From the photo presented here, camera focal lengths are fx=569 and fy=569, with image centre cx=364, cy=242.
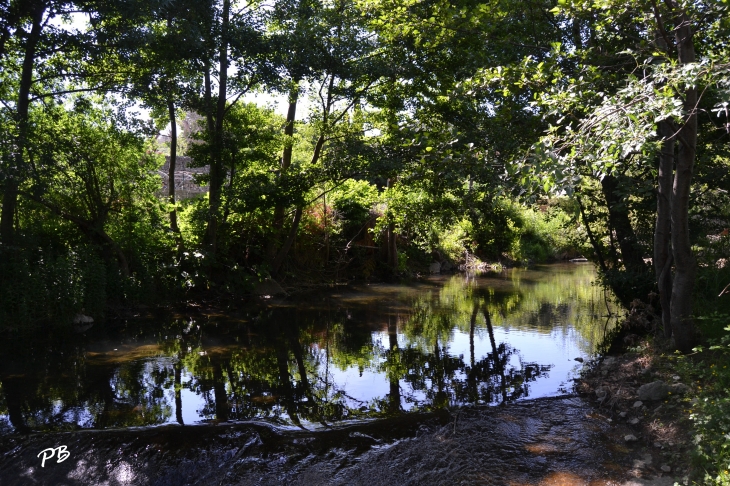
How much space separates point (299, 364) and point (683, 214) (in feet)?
18.2

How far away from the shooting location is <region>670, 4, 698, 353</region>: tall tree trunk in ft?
18.1

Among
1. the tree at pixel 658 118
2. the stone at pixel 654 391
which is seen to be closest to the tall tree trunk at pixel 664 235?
the tree at pixel 658 118

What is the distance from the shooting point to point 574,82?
5441 millimetres

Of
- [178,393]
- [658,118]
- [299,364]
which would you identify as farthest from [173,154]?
[658,118]

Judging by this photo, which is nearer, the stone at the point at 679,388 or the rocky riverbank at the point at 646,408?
the rocky riverbank at the point at 646,408

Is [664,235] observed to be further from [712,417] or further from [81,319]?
[81,319]

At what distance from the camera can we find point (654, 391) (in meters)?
5.80

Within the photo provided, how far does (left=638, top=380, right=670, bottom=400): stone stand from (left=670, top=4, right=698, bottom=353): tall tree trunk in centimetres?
88

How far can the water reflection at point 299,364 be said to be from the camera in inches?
258

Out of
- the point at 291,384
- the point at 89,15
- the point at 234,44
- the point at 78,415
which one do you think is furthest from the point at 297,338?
the point at 89,15

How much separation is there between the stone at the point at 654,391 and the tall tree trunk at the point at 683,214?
879 mm

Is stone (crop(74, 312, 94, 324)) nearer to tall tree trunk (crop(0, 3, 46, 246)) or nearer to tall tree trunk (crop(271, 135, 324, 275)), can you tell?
tall tree trunk (crop(0, 3, 46, 246))

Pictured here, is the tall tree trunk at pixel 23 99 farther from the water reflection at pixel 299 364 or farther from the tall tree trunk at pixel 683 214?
the tall tree trunk at pixel 683 214

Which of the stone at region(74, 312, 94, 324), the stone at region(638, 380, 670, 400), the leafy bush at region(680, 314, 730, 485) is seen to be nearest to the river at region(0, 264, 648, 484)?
the stone at region(74, 312, 94, 324)
